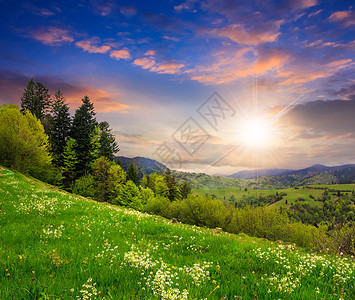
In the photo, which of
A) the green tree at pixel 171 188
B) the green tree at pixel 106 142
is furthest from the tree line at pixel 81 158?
the green tree at pixel 171 188

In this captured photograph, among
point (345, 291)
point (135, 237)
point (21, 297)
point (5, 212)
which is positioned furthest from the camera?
point (5, 212)

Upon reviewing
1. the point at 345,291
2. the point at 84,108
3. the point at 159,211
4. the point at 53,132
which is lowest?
the point at 159,211

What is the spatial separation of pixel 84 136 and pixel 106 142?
29.2ft

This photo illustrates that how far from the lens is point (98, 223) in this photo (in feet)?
33.2

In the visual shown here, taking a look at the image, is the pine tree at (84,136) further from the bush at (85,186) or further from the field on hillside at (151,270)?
the field on hillside at (151,270)

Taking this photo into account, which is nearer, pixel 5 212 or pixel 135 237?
pixel 135 237

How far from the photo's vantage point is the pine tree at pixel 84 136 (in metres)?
66.8

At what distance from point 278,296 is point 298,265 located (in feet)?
7.70

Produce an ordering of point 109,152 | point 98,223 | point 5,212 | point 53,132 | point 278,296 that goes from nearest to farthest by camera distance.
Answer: point 278,296
point 98,223
point 5,212
point 53,132
point 109,152

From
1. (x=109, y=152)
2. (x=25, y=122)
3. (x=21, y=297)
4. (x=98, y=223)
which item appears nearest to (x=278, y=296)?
(x=21, y=297)

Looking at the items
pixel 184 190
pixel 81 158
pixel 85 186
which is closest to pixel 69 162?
pixel 81 158

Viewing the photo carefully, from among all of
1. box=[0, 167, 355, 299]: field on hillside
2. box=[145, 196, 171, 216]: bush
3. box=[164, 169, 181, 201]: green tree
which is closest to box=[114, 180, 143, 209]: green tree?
box=[145, 196, 171, 216]: bush

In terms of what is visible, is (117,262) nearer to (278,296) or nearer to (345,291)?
(278,296)

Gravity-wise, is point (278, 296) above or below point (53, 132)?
below
